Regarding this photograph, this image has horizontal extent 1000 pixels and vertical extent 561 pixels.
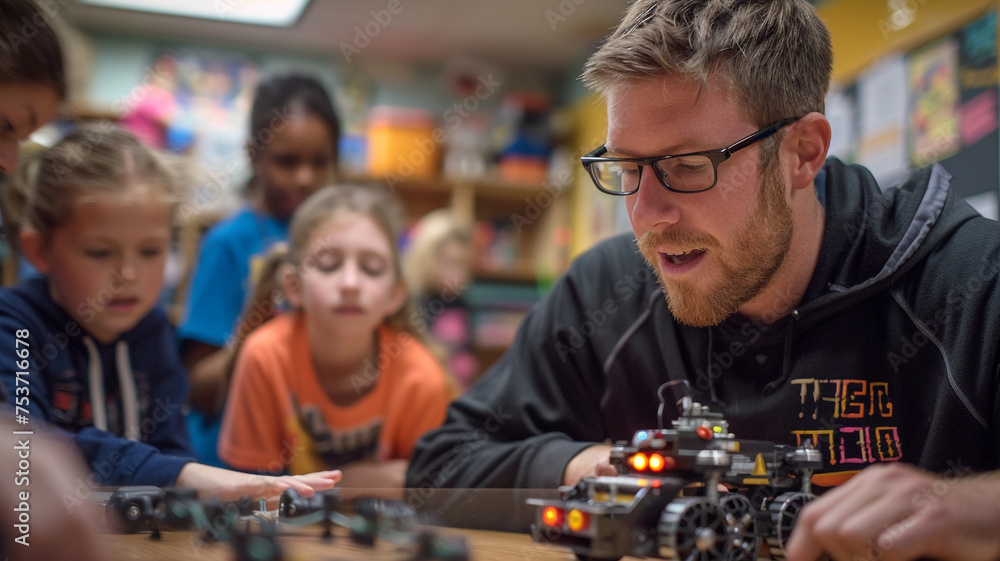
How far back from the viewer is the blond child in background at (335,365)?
1.66 meters

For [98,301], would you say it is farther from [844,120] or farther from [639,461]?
[844,120]

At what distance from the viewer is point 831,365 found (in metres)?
1.11

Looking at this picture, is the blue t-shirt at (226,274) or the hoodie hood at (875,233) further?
the blue t-shirt at (226,274)

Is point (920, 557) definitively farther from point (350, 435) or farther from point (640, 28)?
point (350, 435)

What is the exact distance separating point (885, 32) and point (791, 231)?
216 cm

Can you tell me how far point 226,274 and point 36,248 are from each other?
0.82m

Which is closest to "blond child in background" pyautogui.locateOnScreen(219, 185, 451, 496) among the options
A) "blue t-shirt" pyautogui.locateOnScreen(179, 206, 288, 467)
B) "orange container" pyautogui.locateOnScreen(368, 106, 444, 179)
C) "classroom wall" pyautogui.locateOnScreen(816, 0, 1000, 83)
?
"blue t-shirt" pyautogui.locateOnScreen(179, 206, 288, 467)

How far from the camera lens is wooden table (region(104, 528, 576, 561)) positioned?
0.61 meters

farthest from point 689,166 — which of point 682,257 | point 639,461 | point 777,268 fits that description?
point 639,461

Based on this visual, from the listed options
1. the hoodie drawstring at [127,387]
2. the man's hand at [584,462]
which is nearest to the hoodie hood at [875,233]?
the man's hand at [584,462]

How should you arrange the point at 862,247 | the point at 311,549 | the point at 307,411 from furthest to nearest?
the point at 307,411 < the point at 862,247 < the point at 311,549

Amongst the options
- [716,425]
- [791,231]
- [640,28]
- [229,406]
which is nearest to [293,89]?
[229,406]

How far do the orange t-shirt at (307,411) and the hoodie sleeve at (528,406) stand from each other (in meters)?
0.32

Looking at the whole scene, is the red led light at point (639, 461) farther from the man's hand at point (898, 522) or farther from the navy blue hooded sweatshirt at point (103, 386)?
the navy blue hooded sweatshirt at point (103, 386)
